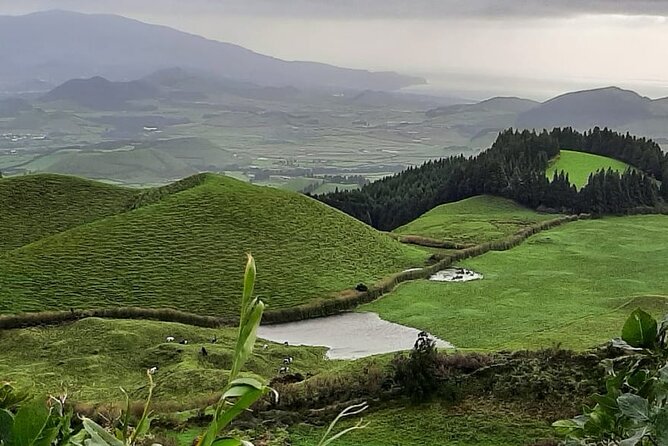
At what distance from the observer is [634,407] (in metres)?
2.00

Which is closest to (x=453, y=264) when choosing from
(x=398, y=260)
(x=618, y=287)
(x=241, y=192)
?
(x=398, y=260)

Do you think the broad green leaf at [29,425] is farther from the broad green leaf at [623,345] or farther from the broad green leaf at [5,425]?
the broad green leaf at [623,345]

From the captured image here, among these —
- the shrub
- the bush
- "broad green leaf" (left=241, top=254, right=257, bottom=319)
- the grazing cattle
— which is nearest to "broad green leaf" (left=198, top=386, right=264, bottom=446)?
"broad green leaf" (left=241, top=254, right=257, bottom=319)

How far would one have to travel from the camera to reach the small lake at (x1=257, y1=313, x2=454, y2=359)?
28550mm

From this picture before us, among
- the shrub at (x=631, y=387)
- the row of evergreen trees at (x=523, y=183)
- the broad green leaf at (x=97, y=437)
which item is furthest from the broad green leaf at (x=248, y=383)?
the row of evergreen trees at (x=523, y=183)

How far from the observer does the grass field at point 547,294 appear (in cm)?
2702

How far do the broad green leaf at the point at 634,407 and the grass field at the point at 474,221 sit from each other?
50186 mm

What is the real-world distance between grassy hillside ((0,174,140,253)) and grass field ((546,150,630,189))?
167 feet

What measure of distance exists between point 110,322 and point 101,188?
27.9m

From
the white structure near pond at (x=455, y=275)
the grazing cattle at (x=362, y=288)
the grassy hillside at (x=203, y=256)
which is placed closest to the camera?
the grassy hillside at (x=203, y=256)

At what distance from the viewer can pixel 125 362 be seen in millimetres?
24891

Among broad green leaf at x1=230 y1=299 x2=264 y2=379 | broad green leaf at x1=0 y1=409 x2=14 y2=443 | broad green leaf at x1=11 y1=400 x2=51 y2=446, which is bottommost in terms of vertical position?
broad green leaf at x1=0 y1=409 x2=14 y2=443

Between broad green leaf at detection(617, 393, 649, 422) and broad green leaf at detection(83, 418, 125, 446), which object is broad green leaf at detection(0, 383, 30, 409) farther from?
broad green leaf at detection(617, 393, 649, 422)

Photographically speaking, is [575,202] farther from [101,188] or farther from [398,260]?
[101,188]
